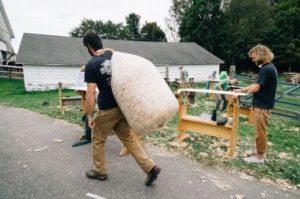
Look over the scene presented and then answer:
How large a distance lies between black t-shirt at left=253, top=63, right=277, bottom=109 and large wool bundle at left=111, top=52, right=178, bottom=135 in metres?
2.02

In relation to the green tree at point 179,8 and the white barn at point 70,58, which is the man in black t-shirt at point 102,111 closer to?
the white barn at point 70,58

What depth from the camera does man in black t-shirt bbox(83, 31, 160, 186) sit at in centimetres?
339

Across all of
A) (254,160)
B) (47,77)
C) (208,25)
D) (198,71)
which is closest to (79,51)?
(47,77)

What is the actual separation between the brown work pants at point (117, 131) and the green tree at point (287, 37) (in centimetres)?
4001

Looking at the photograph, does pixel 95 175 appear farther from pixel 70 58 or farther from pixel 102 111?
pixel 70 58

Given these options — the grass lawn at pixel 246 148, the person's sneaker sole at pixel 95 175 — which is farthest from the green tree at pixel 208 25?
the person's sneaker sole at pixel 95 175

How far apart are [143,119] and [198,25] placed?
38.8 m

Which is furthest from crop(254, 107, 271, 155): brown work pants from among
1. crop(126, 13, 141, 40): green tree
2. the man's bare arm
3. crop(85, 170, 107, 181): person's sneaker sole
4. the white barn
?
crop(126, 13, 141, 40): green tree

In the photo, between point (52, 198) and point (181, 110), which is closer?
point (52, 198)

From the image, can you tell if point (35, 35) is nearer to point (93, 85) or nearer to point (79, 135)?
point (79, 135)

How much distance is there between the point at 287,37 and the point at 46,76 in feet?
119

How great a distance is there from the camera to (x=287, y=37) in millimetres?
38312

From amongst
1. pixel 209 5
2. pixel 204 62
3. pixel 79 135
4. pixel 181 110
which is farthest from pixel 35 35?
pixel 209 5

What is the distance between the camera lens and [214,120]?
5.34 metres
